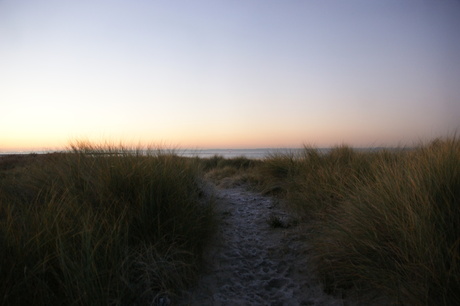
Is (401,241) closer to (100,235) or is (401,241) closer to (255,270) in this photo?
(255,270)

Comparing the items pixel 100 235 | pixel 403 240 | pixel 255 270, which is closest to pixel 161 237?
pixel 100 235

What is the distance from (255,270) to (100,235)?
6.16ft

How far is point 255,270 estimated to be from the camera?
10.5 feet

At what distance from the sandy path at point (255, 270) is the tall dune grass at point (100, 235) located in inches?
10.5

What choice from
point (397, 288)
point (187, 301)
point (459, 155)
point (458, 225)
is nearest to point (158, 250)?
point (187, 301)

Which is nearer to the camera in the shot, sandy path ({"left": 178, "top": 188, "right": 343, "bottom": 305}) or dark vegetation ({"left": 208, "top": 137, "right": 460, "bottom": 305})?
dark vegetation ({"left": 208, "top": 137, "right": 460, "bottom": 305})

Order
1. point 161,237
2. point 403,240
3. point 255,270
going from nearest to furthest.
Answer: point 403,240 < point 161,237 < point 255,270

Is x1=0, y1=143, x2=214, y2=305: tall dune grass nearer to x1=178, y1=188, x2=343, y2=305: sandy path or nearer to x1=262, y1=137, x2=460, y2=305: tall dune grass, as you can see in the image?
x1=178, y1=188, x2=343, y2=305: sandy path

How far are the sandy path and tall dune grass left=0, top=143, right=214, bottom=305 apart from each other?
0.88 ft

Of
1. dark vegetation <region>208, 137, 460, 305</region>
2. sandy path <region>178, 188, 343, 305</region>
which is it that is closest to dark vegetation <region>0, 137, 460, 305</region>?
dark vegetation <region>208, 137, 460, 305</region>

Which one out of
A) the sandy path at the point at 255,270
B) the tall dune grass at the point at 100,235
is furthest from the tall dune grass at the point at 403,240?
the tall dune grass at the point at 100,235

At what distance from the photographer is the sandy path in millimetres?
2564

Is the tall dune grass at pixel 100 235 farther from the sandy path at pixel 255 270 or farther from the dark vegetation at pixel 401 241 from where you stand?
the dark vegetation at pixel 401 241

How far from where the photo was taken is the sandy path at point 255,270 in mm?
2564
